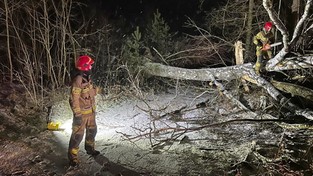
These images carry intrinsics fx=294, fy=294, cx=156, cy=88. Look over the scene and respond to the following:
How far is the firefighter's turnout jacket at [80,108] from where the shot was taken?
458 cm

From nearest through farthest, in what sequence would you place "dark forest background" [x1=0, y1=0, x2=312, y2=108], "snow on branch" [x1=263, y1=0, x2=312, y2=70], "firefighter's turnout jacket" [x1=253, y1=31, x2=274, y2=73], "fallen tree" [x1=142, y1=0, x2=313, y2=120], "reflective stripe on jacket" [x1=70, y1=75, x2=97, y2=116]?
"reflective stripe on jacket" [x1=70, y1=75, x2=97, y2=116], "snow on branch" [x1=263, y1=0, x2=312, y2=70], "fallen tree" [x1=142, y1=0, x2=313, y2=120], "firefighter's turnout jacket" [x1=253, y1=31, x2=274, y2=73], "dark forest background" [x1=0, y1=0, x2=312, y2=108]

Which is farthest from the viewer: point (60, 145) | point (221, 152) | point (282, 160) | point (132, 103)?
point (132, 103)

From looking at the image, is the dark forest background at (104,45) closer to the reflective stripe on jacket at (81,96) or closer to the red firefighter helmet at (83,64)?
the reflective stripe on jacket at (81,96)

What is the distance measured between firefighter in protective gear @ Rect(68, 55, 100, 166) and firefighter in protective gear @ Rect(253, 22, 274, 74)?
3.84 meters

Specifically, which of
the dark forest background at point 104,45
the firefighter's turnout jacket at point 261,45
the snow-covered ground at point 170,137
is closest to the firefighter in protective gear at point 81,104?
the snow-covered ground at point 170,137

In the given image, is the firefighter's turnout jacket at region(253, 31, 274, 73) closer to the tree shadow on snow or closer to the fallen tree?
the fallen tree

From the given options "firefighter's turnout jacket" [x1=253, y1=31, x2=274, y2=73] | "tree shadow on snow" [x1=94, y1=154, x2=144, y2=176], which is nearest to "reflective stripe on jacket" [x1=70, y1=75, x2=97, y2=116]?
"tree shadow on snow" [x1=94, y1=154, x2=144, y2=176]

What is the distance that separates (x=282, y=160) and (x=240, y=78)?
115 inches

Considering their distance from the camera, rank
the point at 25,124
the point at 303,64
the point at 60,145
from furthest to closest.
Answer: the point at 25,124 < the point at 303,64 < the point at 60,145

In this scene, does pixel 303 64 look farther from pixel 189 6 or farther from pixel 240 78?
pixel 189 6

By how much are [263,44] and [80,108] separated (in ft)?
15.2

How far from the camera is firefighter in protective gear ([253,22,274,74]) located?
671cm

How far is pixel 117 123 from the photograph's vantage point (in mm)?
6730

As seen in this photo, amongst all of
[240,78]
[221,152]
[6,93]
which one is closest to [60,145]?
[221,152]
